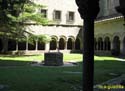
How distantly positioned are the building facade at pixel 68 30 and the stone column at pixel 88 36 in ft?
108

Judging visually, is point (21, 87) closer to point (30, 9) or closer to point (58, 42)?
point (30, 9)

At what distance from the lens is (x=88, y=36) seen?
4562 millimetres

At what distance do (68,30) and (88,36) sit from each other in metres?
39.7

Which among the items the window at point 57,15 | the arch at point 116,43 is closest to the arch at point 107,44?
the arch at point 116,43

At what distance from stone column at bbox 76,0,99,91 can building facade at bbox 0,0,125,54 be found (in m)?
33.1

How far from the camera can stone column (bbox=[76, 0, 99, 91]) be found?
4.48 m

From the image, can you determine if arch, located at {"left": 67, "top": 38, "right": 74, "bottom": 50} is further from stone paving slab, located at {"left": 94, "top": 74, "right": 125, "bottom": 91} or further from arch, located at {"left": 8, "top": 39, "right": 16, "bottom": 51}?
stone paving slab, located at {"left": 94, "top": 74, "right": 125, "bottom": 91}

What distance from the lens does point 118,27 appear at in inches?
1463

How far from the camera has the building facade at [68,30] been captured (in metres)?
39.3

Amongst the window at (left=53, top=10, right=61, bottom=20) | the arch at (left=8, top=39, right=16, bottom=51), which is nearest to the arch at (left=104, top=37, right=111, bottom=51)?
the window at (left=53, top=10, right=61, bottom=20)

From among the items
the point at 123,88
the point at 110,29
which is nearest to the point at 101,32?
the point at 110,29

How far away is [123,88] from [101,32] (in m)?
35.6

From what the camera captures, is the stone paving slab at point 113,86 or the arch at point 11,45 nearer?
the stone paving slab at point 113,86

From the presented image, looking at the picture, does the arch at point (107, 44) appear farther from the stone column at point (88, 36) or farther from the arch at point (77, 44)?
the stone column at point (88, 36)
